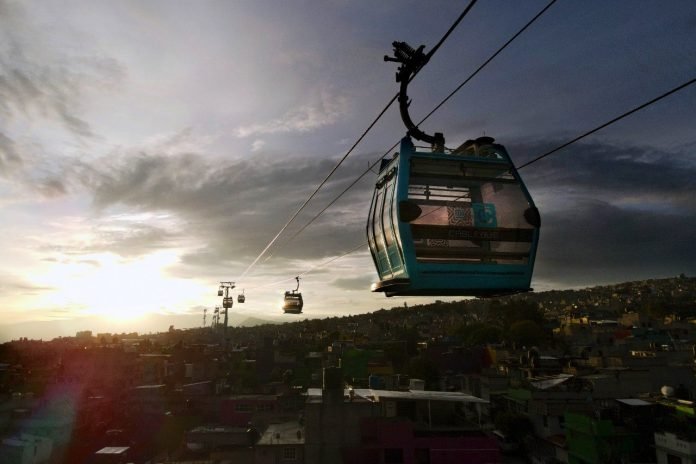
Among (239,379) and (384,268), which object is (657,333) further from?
(384,268)

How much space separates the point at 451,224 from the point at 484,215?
566mm

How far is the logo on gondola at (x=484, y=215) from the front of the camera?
600 centimetres

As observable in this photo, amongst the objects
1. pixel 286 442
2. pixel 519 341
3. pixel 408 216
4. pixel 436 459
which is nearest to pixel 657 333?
pixel 519 341

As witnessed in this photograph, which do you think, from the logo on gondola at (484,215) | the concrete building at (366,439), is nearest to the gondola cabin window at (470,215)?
the logo on gondola at (484,215)

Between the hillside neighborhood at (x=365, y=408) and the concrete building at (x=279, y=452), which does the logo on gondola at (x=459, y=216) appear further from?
the concrete building at (x=279, y=452)

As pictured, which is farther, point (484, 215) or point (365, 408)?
point (365, 408)

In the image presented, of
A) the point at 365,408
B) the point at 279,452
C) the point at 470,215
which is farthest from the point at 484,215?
the point at 279,452

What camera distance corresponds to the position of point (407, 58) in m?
6.11

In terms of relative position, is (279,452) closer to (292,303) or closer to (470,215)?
(292,303)

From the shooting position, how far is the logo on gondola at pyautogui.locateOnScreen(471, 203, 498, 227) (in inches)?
236

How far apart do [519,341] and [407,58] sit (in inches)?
2828

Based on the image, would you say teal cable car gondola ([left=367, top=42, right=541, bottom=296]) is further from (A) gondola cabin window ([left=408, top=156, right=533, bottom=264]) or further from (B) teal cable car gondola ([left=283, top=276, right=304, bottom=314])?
(B) teal cable car gondola ([left=283, top=276, right=304, bottom=314])

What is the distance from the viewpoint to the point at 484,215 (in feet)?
19.8

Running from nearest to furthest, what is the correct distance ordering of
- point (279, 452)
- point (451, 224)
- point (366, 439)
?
point (451, 224)
point (366, 439)
point (279, 452)
